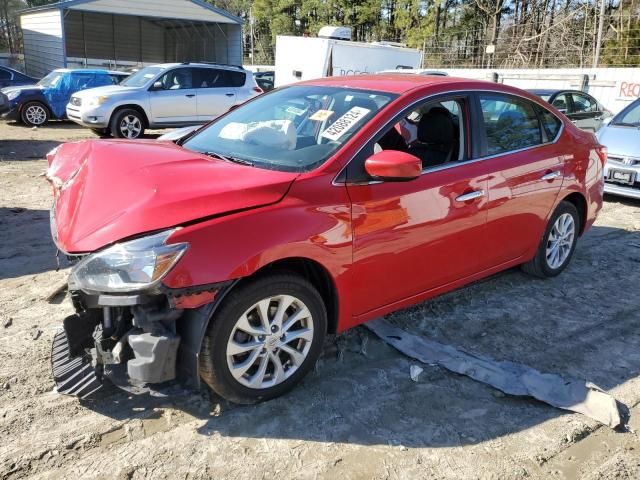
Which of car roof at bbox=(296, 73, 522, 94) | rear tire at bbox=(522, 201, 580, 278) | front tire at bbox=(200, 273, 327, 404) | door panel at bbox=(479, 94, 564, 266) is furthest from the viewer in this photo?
rear tire at bbox=(522, 201, 580, 278)

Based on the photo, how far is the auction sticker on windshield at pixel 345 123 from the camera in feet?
11.2

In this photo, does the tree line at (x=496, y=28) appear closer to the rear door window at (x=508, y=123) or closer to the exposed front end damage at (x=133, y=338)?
the rear door window at (x=508, y=123)

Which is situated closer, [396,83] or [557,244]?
[396,83]

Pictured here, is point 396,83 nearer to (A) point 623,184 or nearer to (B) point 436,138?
(B) point 436,138

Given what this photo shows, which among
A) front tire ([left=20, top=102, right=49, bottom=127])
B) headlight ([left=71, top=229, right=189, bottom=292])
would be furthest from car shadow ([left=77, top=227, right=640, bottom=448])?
front tire ([left=20, top=102, right=49, bottom=127])

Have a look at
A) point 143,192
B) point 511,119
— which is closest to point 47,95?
point 511,119

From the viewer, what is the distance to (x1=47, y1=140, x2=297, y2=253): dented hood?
275cm

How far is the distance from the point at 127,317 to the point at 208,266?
0.53m

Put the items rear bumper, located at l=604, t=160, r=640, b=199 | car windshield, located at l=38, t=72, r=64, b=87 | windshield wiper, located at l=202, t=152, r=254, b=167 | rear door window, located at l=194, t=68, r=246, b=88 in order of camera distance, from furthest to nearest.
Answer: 1. car windshield, located at l=38, t=72, r=64, b=87
2. rear door window, located at l=194, t=68, r=246, b=88
3. rear bumper, located at l=604, t=160, r=640, b=199
4. windshield wiper, located at l=202, t=152, r=254, b=167

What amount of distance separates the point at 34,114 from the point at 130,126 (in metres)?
4.03

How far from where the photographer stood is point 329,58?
1752cm

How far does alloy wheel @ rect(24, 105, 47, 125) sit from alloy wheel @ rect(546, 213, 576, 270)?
14240 millimetres

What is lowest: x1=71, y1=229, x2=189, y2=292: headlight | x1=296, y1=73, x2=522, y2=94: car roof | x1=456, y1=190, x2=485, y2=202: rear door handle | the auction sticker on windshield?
x1=71, y1=229, x2=189, y2=292: headlight

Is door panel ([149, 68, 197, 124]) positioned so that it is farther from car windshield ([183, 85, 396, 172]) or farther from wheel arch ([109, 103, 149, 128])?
car windshield ([183, 85, 396, 172])
